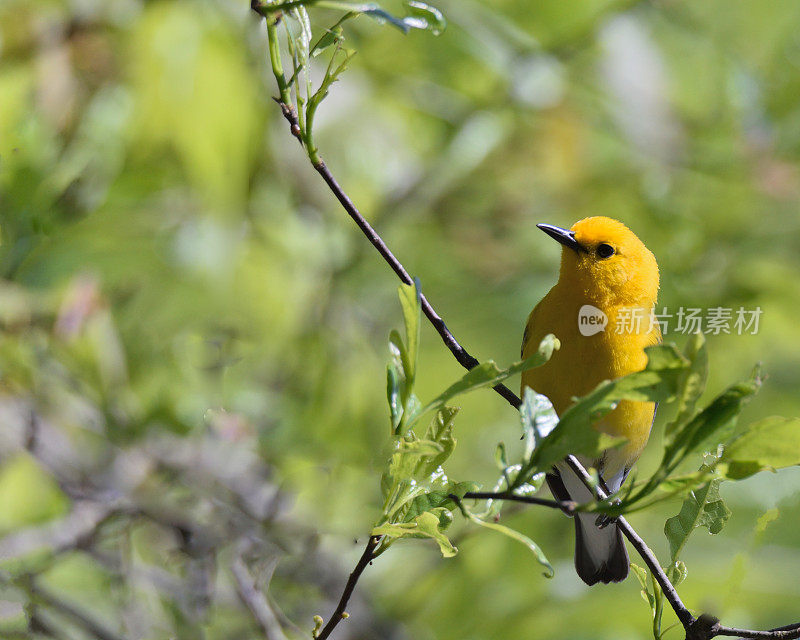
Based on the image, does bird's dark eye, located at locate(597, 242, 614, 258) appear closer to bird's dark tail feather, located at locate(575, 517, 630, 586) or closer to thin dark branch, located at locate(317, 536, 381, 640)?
bird's dark tail feather, located at locate(575, 517, 630, 586)

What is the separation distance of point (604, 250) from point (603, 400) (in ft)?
5.26

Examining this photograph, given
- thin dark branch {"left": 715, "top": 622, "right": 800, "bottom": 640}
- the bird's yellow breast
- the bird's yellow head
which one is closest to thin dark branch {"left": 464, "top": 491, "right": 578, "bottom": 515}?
thin dark branch {"left": 715, "top": 622, "right": 800, "bottom": 640}

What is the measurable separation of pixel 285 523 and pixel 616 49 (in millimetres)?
1831

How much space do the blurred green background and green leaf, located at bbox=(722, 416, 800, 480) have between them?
37cm

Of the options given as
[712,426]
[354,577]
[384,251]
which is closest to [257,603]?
[354,577]

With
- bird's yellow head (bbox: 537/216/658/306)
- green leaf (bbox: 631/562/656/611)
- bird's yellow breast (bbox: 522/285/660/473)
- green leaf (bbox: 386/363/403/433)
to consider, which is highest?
green leaf (bbox: 386/363/403/433)

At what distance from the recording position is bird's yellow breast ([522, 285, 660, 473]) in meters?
2.06

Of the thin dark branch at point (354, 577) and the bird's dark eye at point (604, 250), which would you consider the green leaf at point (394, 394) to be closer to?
the thin dark branch at point (354, 577)

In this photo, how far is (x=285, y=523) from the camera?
2096 mm

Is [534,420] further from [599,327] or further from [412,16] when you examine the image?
[599,327]

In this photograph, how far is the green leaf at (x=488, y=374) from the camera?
2.54 feet

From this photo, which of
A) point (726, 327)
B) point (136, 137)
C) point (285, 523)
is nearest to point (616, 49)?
point (726, 327)

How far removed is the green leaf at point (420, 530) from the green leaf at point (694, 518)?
0.27 meters

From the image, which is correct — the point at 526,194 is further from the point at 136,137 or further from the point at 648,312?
the point at 136,137
